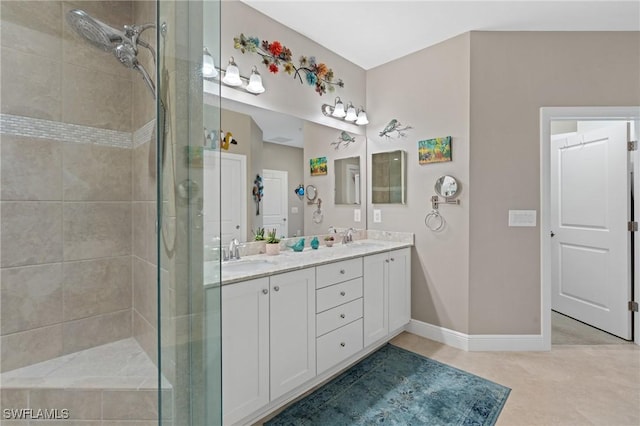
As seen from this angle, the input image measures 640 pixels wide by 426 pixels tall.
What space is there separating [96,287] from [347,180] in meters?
2.13

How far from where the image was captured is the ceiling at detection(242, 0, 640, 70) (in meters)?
2.11

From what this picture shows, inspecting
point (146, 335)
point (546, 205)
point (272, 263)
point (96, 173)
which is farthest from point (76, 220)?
point (546, 205)

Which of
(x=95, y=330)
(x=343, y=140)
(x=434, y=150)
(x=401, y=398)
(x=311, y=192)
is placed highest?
(x=343, y=140)

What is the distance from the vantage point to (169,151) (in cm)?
75

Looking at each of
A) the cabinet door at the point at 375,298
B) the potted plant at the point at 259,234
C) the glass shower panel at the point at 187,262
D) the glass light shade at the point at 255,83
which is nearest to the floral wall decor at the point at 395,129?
the cabinet door at the point at 375,298

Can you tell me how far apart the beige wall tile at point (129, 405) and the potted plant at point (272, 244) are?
1047 mm

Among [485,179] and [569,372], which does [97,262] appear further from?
[569,372]

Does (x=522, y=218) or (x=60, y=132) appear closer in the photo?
(x=60, y=132)

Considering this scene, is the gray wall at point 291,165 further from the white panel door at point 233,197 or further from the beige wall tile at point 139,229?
the beige wall tile at point 139,229

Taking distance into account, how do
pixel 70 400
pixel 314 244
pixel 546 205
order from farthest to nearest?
1. pixel 314 244
2. pixel 546 205
3. pixel 70 400

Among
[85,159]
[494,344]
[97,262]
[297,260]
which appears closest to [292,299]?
[297,260]

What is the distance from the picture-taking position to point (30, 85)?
4.88 feet

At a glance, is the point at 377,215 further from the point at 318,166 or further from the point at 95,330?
the point at 95,330

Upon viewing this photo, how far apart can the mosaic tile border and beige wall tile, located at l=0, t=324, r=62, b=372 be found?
3.26 feet
